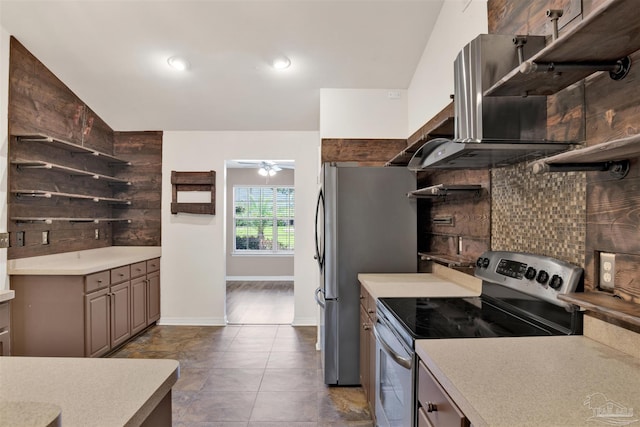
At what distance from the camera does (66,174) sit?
12.1 feet

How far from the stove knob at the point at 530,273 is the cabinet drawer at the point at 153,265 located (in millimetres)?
3879

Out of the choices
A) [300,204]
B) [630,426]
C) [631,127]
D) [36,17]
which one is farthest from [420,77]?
[36,17]

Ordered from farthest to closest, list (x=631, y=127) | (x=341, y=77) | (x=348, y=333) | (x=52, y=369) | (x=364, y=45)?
(x=341, y=77) < (x=364, y=45) < (x=348, y=333) < (x=631, y=127) < (x=52, y=369)

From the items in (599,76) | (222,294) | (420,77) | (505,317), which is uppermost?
(420,77)

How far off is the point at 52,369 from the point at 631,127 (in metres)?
1.80

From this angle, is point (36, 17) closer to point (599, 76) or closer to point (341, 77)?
point (341, 77)

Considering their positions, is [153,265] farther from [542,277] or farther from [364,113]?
[542,277]

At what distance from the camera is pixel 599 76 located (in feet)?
4.03

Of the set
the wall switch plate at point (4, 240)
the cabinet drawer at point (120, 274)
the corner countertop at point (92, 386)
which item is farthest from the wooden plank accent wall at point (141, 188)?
the corner countertop at point (92, 386)

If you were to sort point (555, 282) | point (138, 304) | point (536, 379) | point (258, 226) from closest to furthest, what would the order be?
point (536, 379) < point (555, 282) < point (138, 304) < point (258, 226)

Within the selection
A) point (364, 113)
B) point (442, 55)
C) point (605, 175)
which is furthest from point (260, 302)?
point (605, 175)

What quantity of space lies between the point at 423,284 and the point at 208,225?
2971 millimetres

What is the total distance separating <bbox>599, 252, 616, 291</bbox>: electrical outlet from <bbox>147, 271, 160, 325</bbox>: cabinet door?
164 inches

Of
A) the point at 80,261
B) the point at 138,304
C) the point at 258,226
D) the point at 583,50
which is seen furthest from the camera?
the point at 258,226
